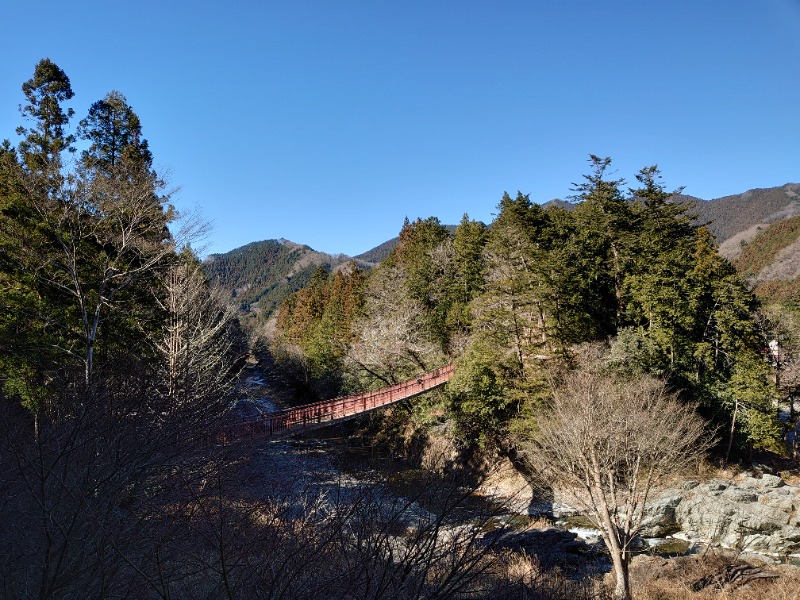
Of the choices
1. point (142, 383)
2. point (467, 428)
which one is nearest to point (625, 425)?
point (467, 428)

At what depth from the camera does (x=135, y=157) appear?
16438 millimetres

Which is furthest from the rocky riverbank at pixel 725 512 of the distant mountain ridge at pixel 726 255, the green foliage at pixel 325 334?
the green foliage at pixel 325 334

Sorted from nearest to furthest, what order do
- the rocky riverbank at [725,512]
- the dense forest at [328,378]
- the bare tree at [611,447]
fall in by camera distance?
1. the dense forest at [328,378]
2. the bare tree at [611,447]
3. the rocky riverbank at [725,512]

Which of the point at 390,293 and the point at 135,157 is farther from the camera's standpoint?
the point at 390,293

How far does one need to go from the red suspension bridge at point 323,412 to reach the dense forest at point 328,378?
1.22m

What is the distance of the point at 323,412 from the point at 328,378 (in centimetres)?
1280

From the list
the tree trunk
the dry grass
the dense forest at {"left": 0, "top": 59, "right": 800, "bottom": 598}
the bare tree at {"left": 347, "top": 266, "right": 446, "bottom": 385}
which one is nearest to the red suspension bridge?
the dense forest at {"left": 0, "top": 59, "right": 800, "bottom": 598}

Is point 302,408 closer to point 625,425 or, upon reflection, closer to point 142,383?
point 142,383

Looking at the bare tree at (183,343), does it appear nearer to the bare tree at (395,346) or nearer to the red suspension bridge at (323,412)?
the red suspension bridge at (323,412)

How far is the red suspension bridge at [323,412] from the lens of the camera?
1432cm

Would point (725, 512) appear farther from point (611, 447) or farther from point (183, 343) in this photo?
point (183, 343)

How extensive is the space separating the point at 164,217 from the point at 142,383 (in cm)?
554

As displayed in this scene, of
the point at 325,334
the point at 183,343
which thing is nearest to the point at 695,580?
the point at 183,343

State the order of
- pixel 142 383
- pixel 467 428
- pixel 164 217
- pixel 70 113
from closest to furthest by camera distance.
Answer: pixel 142 383 < pixel 164 217 < pixel 70 113 < pixel 467 428
